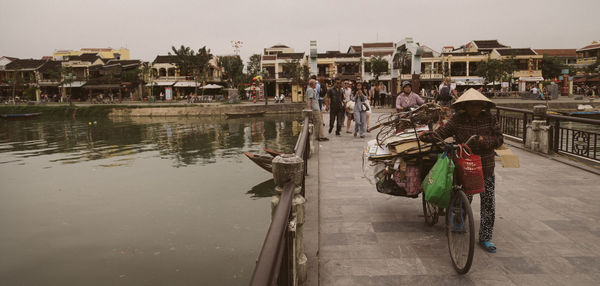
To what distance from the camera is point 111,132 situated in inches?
1171

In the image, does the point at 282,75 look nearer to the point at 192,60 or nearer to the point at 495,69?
the point at 192,60

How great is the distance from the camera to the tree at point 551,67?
54.2 metres

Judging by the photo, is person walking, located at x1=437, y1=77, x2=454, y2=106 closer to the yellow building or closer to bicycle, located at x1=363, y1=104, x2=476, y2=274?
bicycle, located at x1=363, y1=104, x2=476, y2=274

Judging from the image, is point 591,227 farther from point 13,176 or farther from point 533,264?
point 13,176

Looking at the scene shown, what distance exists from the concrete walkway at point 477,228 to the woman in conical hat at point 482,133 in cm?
38

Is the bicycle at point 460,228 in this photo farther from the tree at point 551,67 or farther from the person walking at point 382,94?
the tree at point 551,67

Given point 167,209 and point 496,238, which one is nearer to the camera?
point 496,238

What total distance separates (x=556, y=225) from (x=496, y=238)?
0.90m

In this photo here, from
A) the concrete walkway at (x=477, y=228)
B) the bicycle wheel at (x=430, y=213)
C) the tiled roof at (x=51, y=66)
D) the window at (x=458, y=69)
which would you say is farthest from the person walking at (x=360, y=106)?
the tiled roof at (x=51, y=66)

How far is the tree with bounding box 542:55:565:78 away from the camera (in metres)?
54.2

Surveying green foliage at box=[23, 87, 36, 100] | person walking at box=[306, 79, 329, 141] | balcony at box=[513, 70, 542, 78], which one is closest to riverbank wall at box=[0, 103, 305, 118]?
green foliage at box=[23, 87, 36, 100]

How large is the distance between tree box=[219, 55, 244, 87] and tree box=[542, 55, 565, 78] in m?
41.6

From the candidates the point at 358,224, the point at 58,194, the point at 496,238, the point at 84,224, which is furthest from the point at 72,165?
the point at 496,238

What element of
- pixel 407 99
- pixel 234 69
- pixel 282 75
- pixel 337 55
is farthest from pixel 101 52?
pixel 407 99
